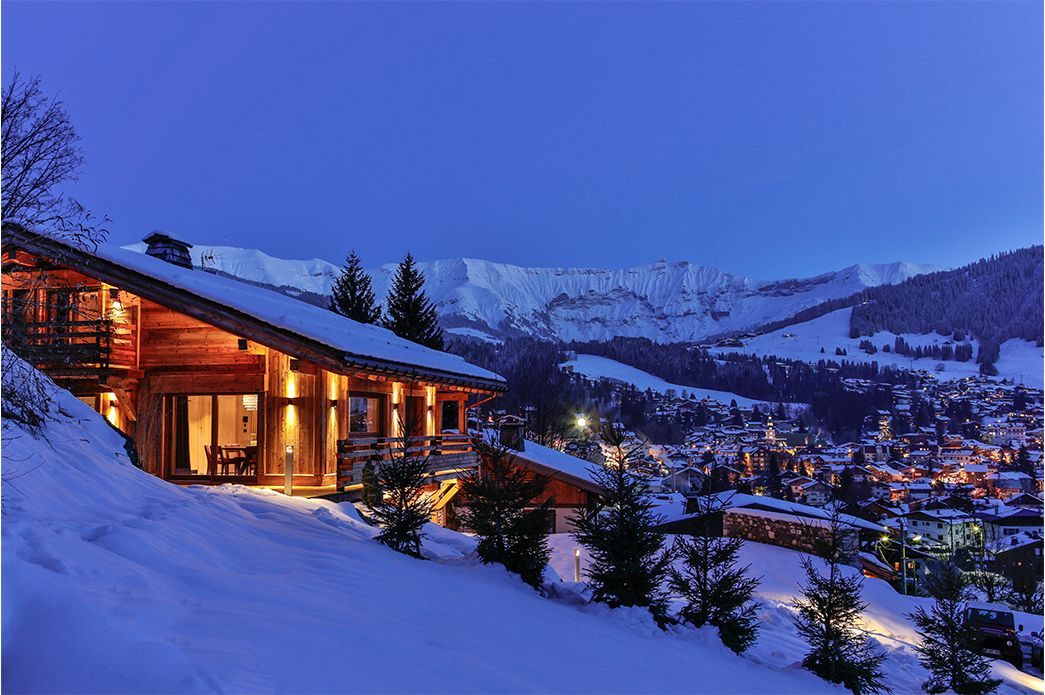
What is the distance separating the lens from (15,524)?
16.6 ft

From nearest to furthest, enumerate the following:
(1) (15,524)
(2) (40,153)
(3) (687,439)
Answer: (1) (15,524) < (2) (40,153) < (3) (687,439)

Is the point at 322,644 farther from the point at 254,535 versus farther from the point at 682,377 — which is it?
the point at 682,377

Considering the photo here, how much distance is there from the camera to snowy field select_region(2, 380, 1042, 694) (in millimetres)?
3441

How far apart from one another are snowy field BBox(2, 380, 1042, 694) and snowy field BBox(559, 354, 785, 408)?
14542 centimetres

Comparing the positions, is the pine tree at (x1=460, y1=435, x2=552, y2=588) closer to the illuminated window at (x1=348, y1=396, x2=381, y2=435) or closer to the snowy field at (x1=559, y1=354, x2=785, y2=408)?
the illuminated window at (x1=348, y1=396, x2=381, y2=435)

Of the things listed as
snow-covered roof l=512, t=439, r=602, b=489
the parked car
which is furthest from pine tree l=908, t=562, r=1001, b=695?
snow-covered roof l=512, t=439, r=602, b=489

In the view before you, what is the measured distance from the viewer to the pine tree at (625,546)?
918 cm

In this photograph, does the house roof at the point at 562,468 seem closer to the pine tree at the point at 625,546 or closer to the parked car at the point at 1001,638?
the parked car at the point at 1001,638

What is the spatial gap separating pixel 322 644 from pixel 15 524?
2.74 m

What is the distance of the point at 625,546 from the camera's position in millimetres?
9312

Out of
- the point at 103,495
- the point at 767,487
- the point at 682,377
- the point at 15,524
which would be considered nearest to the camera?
the point at 15,524

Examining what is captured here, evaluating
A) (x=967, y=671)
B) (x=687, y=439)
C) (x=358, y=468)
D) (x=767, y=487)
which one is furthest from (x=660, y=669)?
(x=687, y=439)

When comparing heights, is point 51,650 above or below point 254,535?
above

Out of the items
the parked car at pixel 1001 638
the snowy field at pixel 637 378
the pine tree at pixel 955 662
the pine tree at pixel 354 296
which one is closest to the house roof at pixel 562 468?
the parked car at pixel 1001 638
